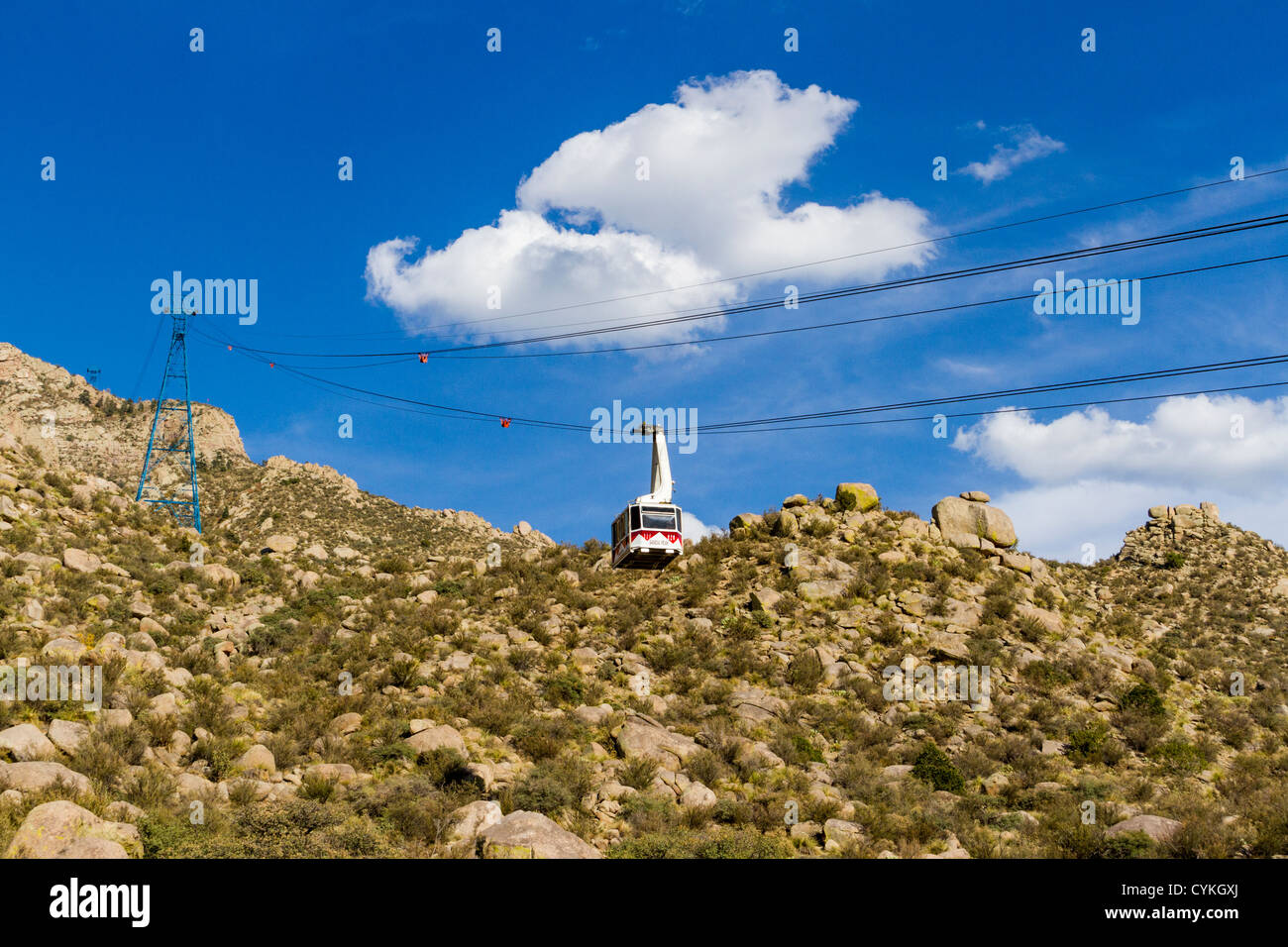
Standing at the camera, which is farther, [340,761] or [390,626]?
[390,626]

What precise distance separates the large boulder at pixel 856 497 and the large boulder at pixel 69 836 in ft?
126

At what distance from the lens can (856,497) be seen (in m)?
47.5

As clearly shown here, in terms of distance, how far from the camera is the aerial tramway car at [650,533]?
2500cm

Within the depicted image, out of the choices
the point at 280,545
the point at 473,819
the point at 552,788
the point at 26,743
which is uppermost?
the point at 280,545

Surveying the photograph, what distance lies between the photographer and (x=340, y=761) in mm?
23781

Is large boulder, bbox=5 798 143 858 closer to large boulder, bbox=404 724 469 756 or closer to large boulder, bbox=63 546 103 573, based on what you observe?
large boulder, bbox=404 724 469 756

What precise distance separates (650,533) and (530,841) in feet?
34.0

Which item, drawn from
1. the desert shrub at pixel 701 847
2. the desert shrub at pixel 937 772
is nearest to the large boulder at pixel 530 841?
the desert shrub at pixel 701 847

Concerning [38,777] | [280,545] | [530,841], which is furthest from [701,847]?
[280,545]

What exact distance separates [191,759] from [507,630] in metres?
15.2

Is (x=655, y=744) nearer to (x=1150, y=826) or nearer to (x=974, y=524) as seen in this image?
(x=1150, y=826)

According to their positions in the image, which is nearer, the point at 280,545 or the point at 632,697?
the point at 632,697
